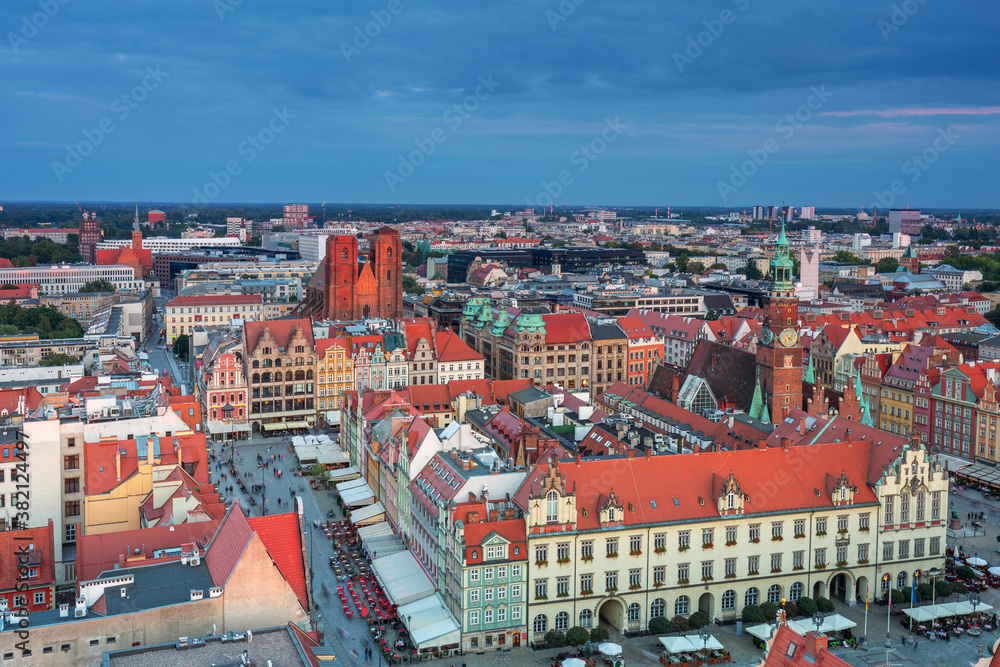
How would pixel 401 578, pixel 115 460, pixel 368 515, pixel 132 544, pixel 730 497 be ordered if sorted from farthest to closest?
pixel 368 515 → pixel 401 578 → pixel 115 460 → pixel 730 497 → pixel 132 544

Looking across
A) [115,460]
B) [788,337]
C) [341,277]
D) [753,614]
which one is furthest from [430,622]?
[341,277]

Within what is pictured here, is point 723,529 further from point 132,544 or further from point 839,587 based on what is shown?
point 132,544

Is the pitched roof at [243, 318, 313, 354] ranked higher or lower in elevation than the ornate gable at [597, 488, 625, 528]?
higher

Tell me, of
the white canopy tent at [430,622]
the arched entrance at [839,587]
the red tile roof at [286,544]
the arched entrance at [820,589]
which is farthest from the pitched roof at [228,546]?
the arched entrance at [839,587]

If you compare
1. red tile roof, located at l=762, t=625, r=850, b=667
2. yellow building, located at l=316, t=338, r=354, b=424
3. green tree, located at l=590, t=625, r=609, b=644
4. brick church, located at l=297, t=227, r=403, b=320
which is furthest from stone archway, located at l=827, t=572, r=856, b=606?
brick church, located at l=297, t=227, r=403, b=320

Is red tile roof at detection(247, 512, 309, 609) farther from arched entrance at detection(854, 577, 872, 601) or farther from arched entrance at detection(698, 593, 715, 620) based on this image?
arched entrance at detection(854, 577, 872, 601)

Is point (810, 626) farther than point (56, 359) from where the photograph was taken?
No

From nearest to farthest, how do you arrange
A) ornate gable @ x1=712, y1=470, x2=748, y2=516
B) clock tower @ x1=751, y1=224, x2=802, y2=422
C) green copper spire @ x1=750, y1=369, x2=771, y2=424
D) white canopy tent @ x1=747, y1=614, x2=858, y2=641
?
white canopy tent @ x1=747, y1=614, x2=858, y2=641 < ornate gable @ x1=712, y1=470, x2=748, y2=516 < clock tower @ x1=751, y1=224, x2=802, y2=422 < green copper spire @ x1=750, y1=369, x2=771, y2=424

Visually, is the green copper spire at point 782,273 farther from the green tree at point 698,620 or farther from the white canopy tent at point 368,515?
the white canopy tent at point 368,515
